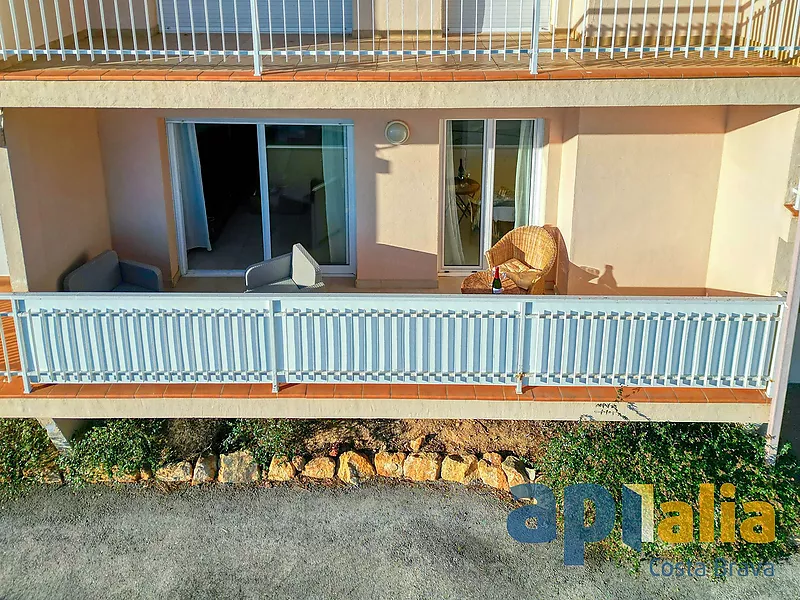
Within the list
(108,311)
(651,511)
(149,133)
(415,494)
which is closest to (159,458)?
(108,311)

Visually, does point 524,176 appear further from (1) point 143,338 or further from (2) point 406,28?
(1) point 143,338

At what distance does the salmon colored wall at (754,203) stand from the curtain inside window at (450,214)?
361cm

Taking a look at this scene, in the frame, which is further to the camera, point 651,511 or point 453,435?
point 453,435

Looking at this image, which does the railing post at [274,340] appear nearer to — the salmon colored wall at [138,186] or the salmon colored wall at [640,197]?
the salmon colored wall at [138,186]

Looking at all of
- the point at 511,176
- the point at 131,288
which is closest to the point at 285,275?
the point at 131,288

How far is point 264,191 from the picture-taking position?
11.2 m

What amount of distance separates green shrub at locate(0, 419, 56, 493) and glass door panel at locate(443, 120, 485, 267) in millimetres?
6121

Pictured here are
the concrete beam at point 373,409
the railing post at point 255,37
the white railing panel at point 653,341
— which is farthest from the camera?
the concrete beam at point 373,409

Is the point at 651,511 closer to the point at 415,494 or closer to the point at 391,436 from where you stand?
the point at 415,494

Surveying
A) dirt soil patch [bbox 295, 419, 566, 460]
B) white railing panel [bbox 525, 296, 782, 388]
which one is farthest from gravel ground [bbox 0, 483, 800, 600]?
white railing panel [bbox 525, 296, 782, 388]

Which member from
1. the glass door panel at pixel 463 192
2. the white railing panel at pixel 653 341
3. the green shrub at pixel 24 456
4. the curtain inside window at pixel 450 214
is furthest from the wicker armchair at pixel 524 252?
the green shrub at pixel 24 456

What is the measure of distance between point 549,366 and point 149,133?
21.6ft

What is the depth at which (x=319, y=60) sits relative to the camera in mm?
8578

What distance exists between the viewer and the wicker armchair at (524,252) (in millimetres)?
10102
